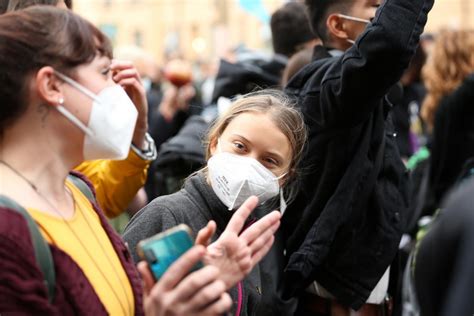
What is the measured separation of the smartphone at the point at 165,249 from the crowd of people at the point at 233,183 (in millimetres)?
30

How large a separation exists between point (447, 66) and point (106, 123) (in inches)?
174

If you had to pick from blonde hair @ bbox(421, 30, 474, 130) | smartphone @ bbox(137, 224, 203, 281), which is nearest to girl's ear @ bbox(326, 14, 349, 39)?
smartphone @ bbox(137, 224, 203, 281)

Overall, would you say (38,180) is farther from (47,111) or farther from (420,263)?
(420,263)

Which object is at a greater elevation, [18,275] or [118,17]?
[18,275]

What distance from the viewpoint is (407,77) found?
7613 millimetres

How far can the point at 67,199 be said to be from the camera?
7.56 feet

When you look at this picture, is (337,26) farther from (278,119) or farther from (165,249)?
(165,249)

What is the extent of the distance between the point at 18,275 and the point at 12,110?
450 mm

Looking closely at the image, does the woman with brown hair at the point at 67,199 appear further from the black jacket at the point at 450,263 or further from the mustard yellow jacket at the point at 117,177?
the mustard yellow jacket at the point at 117,177

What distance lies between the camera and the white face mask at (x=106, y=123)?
7.29ft

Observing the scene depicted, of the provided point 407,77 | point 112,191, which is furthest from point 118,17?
point 112,191

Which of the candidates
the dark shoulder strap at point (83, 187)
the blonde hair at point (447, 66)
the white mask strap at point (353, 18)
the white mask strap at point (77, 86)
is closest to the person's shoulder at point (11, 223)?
Answer: the white mask strap at point (77, 86)

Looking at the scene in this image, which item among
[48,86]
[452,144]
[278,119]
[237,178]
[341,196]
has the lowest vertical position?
Answer: [452,144]

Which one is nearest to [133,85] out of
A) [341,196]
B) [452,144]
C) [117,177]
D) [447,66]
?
[117,177]
